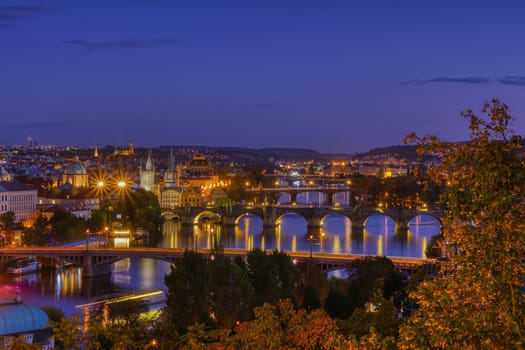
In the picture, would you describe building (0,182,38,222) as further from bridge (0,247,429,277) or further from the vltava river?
bridge (0,247,429,277)

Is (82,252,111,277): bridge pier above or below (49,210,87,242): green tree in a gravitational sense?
below

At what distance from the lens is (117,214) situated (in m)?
34.4

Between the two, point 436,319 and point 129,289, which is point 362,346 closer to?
point 436,319

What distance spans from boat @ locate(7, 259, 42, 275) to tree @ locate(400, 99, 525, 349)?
20750 millimetres

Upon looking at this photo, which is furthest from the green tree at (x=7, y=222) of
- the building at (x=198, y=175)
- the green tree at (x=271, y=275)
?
the building at (x=198, y=175)

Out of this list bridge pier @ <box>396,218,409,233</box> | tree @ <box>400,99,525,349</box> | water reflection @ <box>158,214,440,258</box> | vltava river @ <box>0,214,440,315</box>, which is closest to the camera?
tree @ <box>400,99,525,349</box>

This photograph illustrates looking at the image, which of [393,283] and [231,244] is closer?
[393,283]

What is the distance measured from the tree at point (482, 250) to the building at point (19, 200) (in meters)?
32.2

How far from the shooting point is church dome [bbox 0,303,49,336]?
9.77 meters

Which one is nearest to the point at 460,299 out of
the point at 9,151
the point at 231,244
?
the point at 231,244

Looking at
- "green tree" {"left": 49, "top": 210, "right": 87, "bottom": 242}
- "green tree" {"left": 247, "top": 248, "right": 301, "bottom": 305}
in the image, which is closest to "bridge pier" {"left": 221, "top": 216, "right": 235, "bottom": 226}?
"green tree" {"left": 49, "top": 210, "right": 87, "bottom": 242}

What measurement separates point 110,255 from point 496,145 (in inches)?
773

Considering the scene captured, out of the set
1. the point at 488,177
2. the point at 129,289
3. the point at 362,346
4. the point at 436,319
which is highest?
the point at 488,177

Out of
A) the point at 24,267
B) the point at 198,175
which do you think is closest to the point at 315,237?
the point at 24,267
